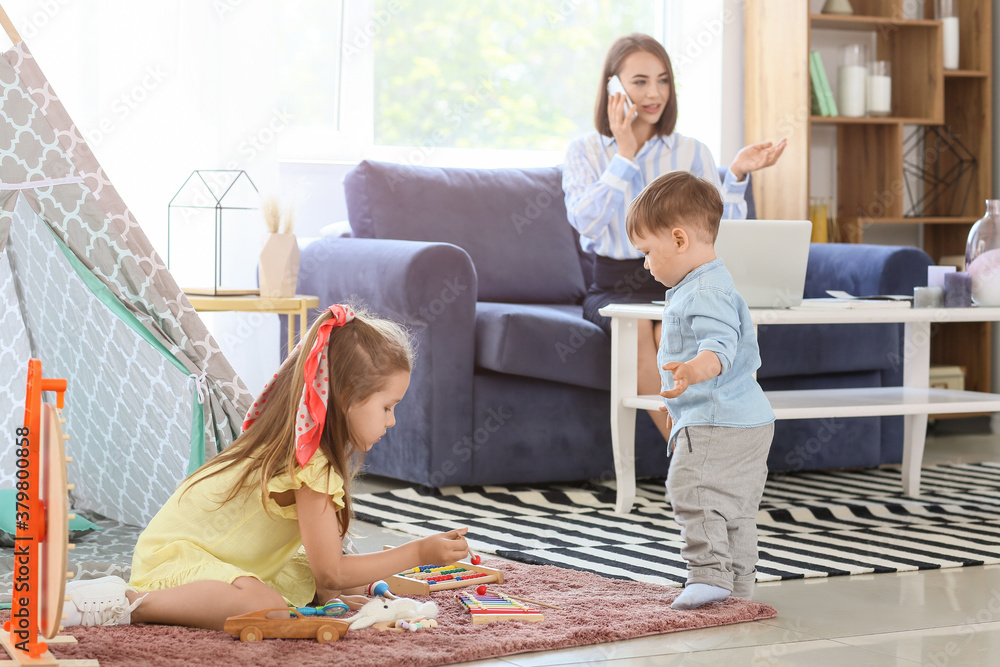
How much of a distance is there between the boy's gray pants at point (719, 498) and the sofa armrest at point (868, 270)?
1.51 m

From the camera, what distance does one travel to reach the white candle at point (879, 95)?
13.7ft

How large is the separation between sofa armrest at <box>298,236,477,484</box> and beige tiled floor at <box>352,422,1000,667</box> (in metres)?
1.02

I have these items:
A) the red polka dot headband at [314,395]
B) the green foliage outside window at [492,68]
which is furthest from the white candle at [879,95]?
the red polka dot headband at [314,395]

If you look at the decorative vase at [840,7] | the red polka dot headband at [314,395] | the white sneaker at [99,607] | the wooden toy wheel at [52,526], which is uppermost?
the decorative vase at [840,7]

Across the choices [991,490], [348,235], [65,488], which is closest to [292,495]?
[65,488]

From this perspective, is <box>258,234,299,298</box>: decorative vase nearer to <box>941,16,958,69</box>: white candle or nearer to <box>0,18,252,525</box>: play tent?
<box>0,18,252,525</box>: play tent

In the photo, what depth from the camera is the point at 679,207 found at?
1847 millimetres

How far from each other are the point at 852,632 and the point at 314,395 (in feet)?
2.80

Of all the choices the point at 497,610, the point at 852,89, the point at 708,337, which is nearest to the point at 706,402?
the point at 708,337

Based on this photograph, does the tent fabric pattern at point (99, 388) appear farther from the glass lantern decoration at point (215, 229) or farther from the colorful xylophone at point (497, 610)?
the glass lantern decoration at point (215, 229)

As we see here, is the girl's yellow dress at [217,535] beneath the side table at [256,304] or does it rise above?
beneath

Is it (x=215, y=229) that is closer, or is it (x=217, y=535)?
(x=217, y=535)

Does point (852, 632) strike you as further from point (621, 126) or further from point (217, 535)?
point (621, 126)

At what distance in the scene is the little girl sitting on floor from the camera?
64.0 inches
